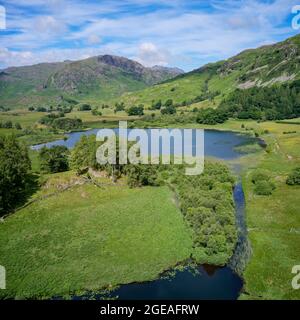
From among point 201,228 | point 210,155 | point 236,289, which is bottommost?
point 236,289

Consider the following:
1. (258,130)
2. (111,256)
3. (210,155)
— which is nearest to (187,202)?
(111,256)

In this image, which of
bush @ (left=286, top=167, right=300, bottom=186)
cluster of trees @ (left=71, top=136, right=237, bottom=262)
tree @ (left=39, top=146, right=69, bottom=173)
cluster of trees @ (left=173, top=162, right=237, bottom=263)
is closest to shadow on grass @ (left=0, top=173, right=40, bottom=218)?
tree @ (left=39, top=146, right=69, bottom=173)

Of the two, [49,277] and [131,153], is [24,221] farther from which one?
[131,153]
